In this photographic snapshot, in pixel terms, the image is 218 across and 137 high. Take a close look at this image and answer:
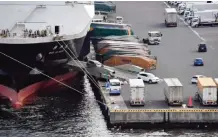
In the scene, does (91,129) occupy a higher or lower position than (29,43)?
lower

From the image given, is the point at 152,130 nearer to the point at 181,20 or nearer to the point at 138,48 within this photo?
the point at 138,48

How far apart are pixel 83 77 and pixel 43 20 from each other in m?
6.68

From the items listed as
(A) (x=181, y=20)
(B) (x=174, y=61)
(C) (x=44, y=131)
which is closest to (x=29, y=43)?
(C) (x=44, y=131)

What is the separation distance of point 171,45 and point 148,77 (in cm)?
1877

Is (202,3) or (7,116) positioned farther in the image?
(202,3)

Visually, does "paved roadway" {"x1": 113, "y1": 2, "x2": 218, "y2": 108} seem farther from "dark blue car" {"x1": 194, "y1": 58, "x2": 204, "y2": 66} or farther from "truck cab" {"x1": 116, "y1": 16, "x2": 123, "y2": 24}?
"truck cab" {"x1": 116, "y1": 16, "x2": 123, "y2": 24}

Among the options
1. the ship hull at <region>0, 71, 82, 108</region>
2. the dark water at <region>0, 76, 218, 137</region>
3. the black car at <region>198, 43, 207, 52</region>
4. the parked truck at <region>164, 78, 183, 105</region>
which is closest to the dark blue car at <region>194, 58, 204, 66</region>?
the black car at <region>198, 43, 207, 52</region>

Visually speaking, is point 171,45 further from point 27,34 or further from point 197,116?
point 197,116

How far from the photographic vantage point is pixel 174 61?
8038 centimetres

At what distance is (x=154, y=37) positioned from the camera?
8938 centimetres

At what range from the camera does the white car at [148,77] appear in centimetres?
7038

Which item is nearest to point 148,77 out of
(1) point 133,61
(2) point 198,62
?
(1) point 133,61

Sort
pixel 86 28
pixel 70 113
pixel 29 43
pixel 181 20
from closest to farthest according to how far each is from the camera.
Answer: pixel 70 113 → pixel 29 43 → pixel 86 28 → pixel 181 20

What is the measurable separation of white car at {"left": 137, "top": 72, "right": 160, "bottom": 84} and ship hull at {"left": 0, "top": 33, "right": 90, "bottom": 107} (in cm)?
621
